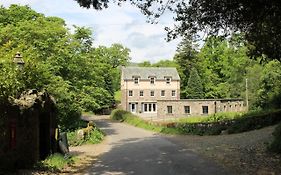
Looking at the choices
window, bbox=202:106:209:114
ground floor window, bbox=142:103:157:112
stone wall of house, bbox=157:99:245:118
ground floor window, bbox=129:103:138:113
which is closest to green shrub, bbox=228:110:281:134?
stone wall of house, bbox=157:99:245:118

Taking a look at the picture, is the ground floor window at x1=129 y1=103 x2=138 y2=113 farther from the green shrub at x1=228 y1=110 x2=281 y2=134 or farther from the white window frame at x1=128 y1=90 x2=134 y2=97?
the green shrub at x1=228 y1=110 x2=281 y2=134

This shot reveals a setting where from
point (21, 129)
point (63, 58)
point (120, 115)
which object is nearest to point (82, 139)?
point (63, 58)

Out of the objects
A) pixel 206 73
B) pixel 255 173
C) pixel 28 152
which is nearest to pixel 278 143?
pixel 255 173

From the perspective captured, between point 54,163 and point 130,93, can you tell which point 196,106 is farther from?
point 54,163

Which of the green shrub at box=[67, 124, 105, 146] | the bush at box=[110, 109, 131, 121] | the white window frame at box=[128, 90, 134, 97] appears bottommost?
the green shrub at box=[67, 124, 105, 146]

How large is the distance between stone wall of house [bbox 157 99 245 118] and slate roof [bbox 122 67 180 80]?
11.9m

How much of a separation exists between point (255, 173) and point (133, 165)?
465 centimetres

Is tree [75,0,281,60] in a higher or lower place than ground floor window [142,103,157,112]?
higher

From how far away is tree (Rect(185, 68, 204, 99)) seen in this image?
80.8 meters

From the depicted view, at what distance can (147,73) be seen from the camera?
252ft

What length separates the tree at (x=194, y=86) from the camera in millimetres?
80812

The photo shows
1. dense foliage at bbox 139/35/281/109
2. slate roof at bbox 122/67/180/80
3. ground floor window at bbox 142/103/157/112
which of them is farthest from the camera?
slate roof at bbox 122/67/180/80

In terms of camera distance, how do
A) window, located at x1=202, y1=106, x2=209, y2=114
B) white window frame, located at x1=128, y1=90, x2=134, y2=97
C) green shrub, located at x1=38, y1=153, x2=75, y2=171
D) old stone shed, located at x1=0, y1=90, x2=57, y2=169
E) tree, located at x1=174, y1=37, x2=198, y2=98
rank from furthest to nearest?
tree, located at x1=174, y1=37, x2=198, y2=98
white window frame, located at x1=128, y1=90, x2=134, y2=97
window, located at x1=202, y1=106, x2=209, y2=114
green shrub, located at x1=38, y1=153, x2=75, y2=171
old stone shed, located at x1=0, y1=90, x2=57, y2=169

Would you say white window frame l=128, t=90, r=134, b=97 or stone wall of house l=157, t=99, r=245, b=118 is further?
white window frame l=128, t=90, r=134, b=97
